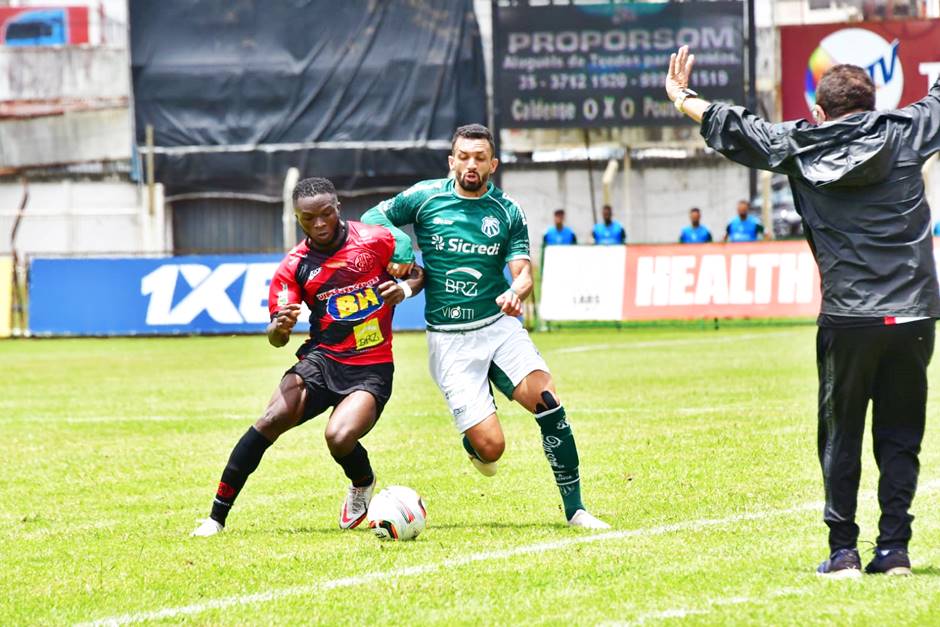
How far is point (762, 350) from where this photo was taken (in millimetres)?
21172

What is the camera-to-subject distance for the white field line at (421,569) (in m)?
5.94

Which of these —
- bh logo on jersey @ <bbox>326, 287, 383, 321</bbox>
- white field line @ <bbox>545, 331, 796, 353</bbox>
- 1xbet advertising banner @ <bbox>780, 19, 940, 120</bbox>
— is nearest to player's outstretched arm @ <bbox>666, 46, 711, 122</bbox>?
bh logo on jersey @ <bbox>326, 287, 383, 321</bbox>

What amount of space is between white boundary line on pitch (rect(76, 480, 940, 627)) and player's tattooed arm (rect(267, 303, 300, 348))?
5.57ft

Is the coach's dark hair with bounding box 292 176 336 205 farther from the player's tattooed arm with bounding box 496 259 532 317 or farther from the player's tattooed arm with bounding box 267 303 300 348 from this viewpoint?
the player's tattooed arm with bounding box 496 259 532 317

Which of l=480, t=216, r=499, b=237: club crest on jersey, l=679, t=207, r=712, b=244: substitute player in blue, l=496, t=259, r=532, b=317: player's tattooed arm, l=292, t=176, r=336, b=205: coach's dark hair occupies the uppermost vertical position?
l=292, t=176, r=336, b=205: coach's dark hair

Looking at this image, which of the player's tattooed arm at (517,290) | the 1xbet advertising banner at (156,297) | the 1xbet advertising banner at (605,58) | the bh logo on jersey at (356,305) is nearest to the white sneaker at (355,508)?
the bh logo on jersey at (356,305)

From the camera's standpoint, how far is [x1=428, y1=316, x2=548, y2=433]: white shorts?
27.3ft

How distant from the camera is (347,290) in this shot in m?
8.38

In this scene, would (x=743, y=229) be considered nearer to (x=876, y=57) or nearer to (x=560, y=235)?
(x=560, y=235)

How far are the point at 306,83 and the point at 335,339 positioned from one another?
2760 centimetres

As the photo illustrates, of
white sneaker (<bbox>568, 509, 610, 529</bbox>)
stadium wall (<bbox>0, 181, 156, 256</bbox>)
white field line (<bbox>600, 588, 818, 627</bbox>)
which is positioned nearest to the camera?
white field line (<bbox>600, 588, 818, 627</bbox>)

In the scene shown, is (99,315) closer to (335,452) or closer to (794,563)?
(335,452)

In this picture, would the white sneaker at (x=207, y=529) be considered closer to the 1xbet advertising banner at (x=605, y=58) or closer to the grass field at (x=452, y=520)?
the grass field at (x=452, y=520)

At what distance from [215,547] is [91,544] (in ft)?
2.34
